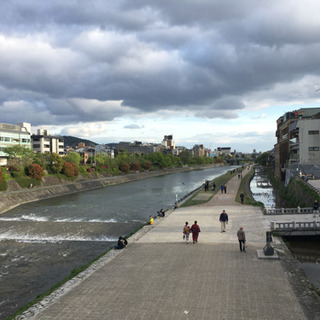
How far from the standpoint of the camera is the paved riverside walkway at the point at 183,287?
11.9 metres

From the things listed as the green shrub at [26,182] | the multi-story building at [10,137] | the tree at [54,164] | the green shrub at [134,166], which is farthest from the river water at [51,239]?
the green shrub at [134,166]

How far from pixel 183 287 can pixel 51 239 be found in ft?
62.3

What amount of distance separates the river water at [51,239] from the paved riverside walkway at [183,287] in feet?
13.5

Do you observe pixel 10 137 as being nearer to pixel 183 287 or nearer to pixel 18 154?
pixel 18 154

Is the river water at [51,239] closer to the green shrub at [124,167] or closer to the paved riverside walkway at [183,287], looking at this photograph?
the paved riverside walkway at [183,287]

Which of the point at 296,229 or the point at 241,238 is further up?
the point at 241,238

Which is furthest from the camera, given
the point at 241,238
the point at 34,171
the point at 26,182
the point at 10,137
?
the point at 10,137

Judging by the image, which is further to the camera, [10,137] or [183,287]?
[10,137]

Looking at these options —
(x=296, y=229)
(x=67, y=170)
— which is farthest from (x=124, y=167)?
(x=296, y=229)

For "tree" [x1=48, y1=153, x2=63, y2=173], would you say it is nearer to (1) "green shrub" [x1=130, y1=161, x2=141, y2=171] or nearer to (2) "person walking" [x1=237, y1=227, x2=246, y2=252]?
(1) "green shrub" [x1=130, y1=161, x2=141, y2=171]

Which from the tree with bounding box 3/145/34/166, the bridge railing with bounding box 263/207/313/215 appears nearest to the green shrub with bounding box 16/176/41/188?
the tree with bounding box 3/145/34/166

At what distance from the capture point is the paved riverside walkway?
11.9 m

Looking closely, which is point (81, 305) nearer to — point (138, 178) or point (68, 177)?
point (68, 177)

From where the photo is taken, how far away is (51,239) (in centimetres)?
2936
